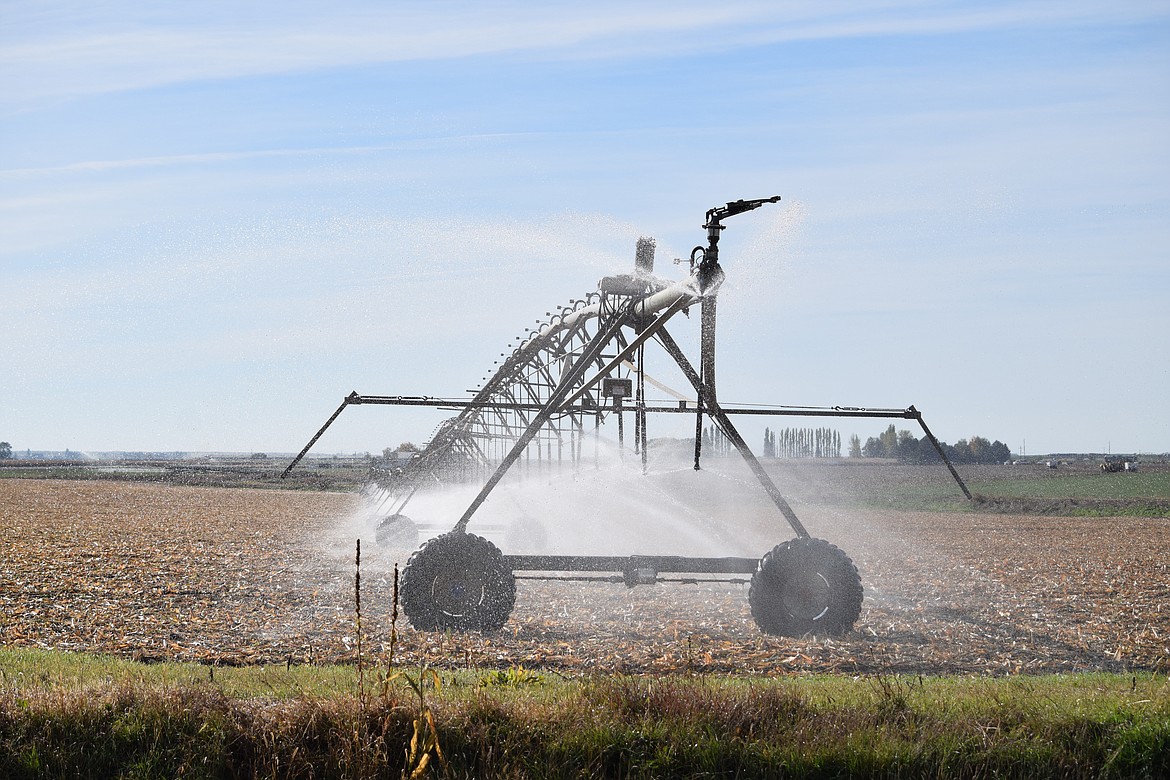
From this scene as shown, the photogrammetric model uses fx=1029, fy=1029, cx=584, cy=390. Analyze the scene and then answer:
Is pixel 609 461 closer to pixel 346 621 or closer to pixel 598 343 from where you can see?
pixel 598 343

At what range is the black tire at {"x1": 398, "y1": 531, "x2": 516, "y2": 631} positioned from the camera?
12477mm

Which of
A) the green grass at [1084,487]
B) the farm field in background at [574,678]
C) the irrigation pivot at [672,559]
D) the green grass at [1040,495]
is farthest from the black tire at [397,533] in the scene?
the green grass at [1084,487]

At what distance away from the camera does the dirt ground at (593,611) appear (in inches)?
455

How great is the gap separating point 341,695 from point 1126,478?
8735 cm

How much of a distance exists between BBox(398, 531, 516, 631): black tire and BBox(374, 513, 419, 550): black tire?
12923mm

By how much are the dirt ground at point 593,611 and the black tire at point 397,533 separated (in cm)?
104

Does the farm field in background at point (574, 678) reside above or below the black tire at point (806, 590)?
below

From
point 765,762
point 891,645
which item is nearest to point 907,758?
point 765,762

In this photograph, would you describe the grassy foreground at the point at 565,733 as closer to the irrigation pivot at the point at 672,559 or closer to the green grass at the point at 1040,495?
the irrigation pivot at the point at 672,559

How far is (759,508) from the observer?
164 feet

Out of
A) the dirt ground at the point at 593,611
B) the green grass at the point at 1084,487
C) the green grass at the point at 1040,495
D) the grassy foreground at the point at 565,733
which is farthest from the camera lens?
the green grass at the point at 1084,487

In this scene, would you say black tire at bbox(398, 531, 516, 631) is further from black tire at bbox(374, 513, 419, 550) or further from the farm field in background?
black tire at bbox(374, 513, 419, 550)

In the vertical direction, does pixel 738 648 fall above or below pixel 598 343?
below

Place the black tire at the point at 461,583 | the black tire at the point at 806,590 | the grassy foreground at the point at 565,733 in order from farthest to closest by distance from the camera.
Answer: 1. the black tire at the point at 461,583
2. the black tire at the point at 806,590
3. the grassy foreground at the point at 565,733
